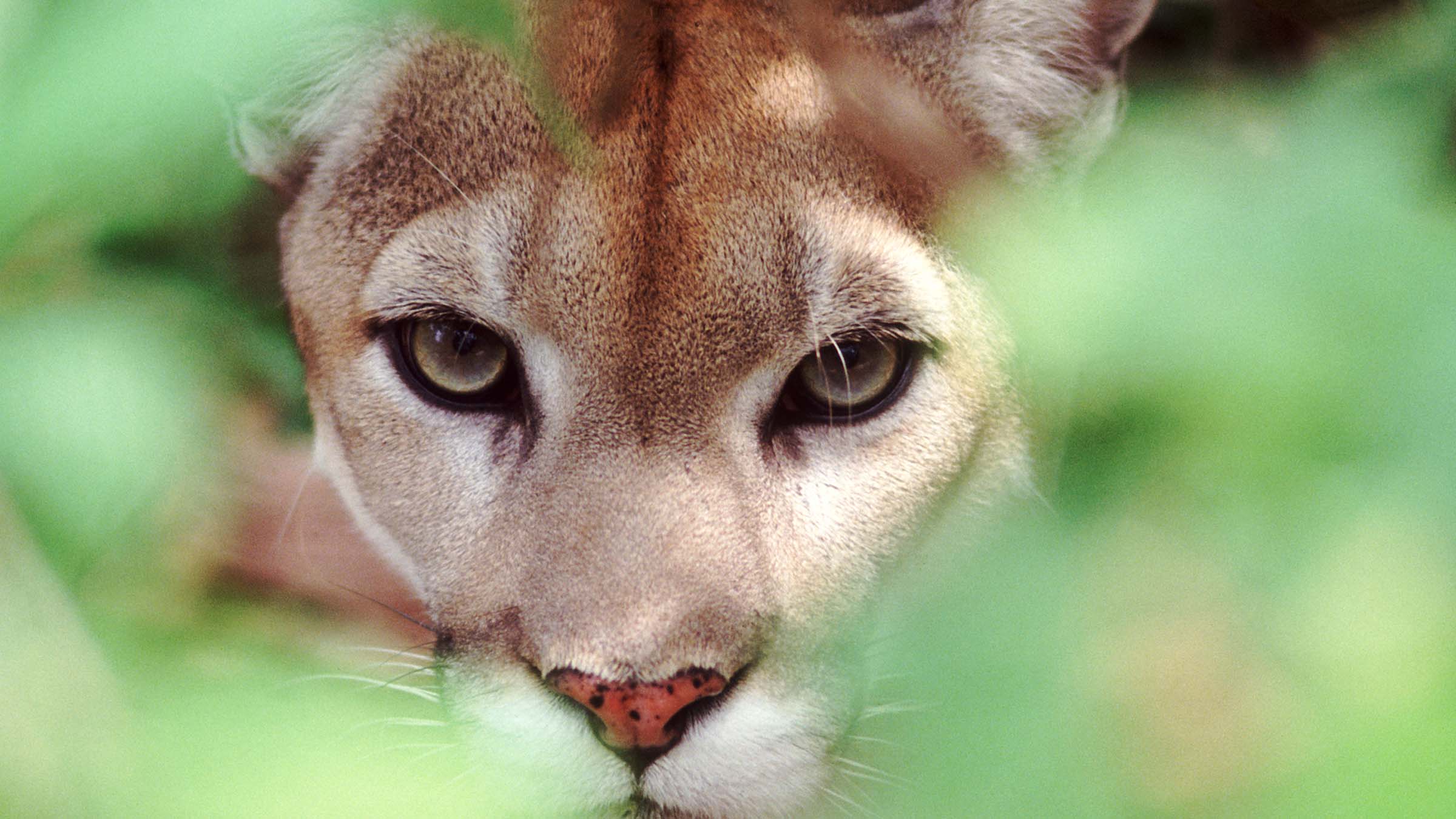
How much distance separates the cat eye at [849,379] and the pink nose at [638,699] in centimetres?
54

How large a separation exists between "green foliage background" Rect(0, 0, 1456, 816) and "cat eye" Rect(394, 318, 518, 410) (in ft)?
3.26

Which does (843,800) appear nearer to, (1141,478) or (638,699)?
(638,699)

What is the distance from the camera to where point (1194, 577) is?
738 millimetres

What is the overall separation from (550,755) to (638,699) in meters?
0.19

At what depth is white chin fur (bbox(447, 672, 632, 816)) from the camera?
183cm

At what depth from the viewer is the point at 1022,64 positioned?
7.72 ft

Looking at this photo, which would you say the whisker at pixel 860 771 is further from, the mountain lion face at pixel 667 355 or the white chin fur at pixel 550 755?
the white chin fur at pixel 550 755

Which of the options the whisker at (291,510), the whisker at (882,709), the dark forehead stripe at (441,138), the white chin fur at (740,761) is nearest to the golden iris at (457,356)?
the dark forehead stripe at (441,138)

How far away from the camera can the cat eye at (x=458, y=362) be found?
2.11 m

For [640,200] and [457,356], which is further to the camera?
[457,356]

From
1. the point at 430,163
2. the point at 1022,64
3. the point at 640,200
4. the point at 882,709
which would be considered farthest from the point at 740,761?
the point at 1022,64

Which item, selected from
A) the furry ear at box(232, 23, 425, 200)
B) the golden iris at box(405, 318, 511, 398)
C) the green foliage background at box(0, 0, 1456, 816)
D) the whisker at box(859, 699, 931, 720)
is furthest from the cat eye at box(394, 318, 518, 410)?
the green foliage background at box(0, 0, 1456, 816)

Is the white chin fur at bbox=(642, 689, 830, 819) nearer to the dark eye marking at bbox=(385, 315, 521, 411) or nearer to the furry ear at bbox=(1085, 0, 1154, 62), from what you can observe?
the dark eye marking at bbox=(385, 315, 521, 411)

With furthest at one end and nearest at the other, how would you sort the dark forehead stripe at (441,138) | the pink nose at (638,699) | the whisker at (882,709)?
the dark forehead stripe at (441,138), the pink nose at (638,699), the whisker at (882,709)
